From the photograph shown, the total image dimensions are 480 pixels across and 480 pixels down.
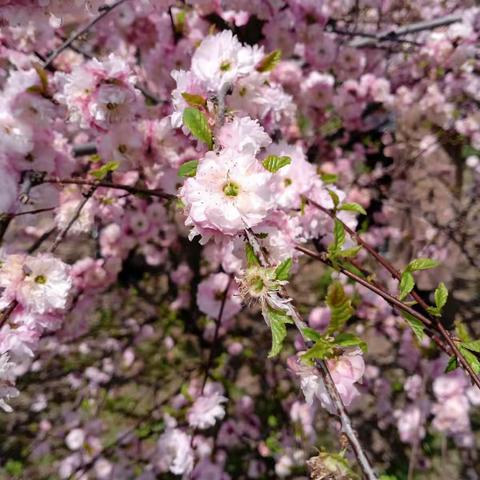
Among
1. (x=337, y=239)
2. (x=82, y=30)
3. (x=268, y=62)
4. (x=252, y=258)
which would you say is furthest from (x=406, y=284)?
(x=82, y=30)

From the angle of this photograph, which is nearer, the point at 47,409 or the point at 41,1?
the point at 41,1

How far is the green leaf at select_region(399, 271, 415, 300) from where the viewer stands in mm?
1020

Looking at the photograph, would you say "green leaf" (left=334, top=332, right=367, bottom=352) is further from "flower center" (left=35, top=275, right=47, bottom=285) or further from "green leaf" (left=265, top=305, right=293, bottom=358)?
"flower center" (left=35, top=275, right=47, bottom=285)

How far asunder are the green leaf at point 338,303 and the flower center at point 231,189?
1.09 ft

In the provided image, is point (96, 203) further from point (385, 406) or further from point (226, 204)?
point (385, 406)

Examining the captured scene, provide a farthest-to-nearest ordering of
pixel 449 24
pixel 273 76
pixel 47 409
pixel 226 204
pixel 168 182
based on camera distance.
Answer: pixel 47 409, pixel 449 24, pixel 273 76, pixel 168 182, pixel 226 204

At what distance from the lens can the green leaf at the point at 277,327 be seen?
82 cm

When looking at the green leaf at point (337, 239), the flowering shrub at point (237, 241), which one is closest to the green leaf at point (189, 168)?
the flowering shrub at point (237, 241)

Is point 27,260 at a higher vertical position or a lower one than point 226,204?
lower

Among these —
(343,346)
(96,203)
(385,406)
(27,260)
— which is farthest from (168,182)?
(385,406)

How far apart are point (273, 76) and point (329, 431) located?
2942mm

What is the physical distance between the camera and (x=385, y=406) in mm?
3408

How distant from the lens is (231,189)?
976mm

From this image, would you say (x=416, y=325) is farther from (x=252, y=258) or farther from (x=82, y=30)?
(x=82, y=30)
